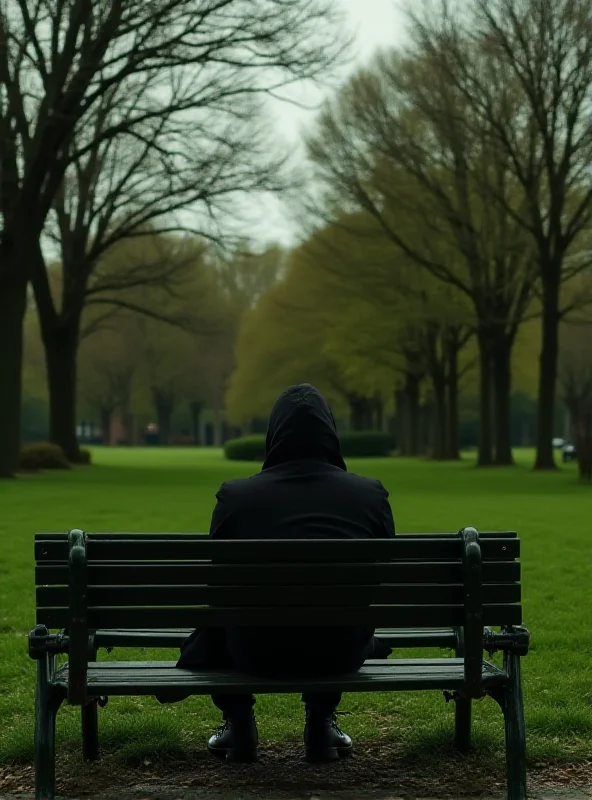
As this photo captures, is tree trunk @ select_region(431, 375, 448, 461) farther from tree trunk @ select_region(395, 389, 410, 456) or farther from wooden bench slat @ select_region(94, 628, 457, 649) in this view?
wooden bench slat @ select_region(94, 628, 457, 649)

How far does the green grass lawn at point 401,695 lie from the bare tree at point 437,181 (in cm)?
1338

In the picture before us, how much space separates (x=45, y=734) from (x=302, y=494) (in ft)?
3.90

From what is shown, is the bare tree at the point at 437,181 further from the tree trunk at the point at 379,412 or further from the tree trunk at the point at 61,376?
the tree trunk at the point at 379,412

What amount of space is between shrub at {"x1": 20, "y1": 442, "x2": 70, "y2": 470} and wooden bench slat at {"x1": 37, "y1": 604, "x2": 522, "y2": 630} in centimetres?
2804

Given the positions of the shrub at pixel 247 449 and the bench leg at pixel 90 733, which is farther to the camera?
the shrub at pixel 247 449

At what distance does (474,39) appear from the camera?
28.7m

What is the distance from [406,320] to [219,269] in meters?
40.9

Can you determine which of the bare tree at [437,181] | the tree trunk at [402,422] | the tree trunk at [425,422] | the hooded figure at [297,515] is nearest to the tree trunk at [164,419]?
the tree trunk at [425,422]

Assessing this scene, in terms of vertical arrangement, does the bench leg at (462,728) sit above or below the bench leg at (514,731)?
below

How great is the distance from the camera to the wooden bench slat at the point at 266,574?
3855 mm

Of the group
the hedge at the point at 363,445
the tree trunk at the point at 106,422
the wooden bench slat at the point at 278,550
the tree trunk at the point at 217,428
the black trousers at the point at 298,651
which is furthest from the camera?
the tree trunk at the point at 217,428

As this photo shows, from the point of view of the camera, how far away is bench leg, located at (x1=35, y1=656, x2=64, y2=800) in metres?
3.85

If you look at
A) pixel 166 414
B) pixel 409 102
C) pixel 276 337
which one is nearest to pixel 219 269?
pixel 166 414

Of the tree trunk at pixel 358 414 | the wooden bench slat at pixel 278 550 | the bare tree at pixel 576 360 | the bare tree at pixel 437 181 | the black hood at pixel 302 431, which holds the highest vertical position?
the bare tree at pixel 437 181
